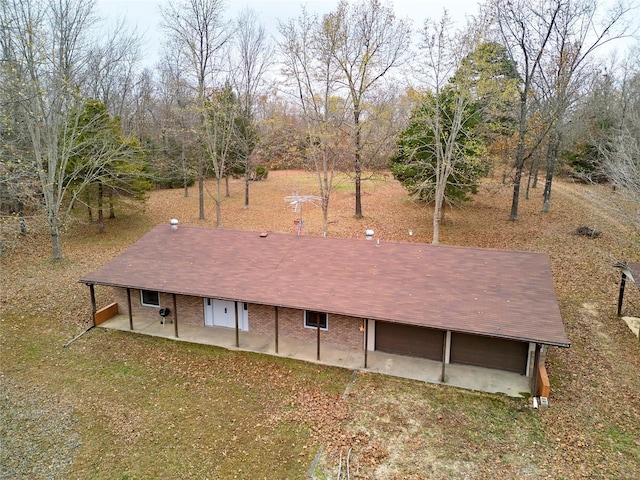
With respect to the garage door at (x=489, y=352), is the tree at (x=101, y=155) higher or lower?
higher

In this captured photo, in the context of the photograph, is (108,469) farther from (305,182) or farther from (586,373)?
(305,182)

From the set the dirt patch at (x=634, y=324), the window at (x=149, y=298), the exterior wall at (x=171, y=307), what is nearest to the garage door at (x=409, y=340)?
the exterior wall at (x=171, y=307)

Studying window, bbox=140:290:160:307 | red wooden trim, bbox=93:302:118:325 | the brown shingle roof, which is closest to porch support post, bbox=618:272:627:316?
the brown shingle roof

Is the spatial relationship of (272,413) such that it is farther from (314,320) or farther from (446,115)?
(446,115)

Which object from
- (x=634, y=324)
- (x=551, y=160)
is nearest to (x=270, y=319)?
(x=634, y=324)

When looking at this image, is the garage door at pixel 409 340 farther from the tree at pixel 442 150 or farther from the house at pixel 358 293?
the tree at pixel 442 150

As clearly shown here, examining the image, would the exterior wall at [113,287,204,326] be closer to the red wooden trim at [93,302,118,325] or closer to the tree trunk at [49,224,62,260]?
the red wooden trim at [93,302,118,325]
